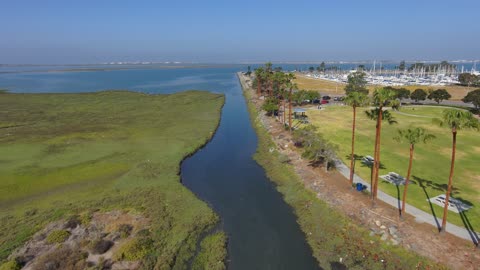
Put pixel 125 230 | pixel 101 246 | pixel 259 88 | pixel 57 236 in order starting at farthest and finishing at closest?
pixel 259 88, pixel 125 230, pixel 57 236, pixel 101 246

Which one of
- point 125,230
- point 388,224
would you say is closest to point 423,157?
point 388,224

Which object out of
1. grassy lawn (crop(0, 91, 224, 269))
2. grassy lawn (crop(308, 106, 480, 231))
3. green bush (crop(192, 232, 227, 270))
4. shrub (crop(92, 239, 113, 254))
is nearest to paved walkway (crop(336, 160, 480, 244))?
grassy lawn (crop(308, 106, 480, 231))

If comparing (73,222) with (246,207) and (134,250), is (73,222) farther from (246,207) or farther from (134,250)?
(246,207)

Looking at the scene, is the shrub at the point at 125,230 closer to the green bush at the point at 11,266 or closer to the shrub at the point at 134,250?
the shrub at the point at 134,250

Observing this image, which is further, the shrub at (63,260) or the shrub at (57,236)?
the shrub at (57,236)

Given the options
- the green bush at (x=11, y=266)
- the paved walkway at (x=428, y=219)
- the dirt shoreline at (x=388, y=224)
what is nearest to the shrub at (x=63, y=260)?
the green bush at (x=11, y=266)

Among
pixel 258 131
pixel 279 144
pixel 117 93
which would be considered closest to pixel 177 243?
pixel 279 144
